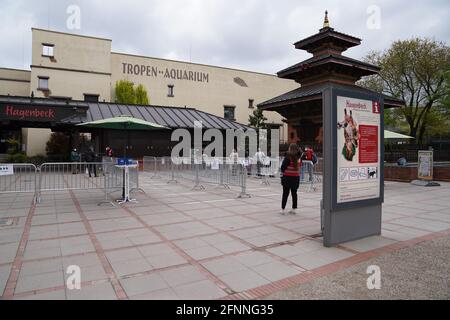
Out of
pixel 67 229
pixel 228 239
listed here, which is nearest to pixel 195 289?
pixel 228 239

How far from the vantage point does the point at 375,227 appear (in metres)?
6.57

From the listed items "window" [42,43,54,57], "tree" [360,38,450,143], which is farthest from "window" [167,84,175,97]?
"tree" [360,38,450,143]

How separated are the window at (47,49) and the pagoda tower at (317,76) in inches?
937

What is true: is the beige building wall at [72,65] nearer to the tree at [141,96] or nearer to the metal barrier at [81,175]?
the tree at [141,96]

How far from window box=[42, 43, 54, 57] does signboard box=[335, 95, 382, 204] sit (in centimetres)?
3579

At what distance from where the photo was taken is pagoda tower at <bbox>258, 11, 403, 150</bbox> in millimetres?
22422

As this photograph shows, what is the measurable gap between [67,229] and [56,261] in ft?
6.92

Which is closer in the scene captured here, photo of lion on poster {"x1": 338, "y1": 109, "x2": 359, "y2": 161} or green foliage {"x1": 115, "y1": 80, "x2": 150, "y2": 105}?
photo of lion on poster {"x1": 338, "y1": 109, "x2": 359, "y2": 161}

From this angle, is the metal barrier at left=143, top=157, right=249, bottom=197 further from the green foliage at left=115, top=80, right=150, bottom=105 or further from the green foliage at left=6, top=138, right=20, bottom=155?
the green foliage at left=115, top=80, right=150, bottom=105

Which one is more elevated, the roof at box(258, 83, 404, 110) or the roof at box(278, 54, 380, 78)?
the roof at box(278, 54, 380, 78)

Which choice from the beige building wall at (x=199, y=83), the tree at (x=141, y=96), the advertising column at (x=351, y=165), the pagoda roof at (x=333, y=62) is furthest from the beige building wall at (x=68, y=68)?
the advertising column at (x=351, y=165)

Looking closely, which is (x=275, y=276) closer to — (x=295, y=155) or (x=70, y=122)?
(x=295, y=155)

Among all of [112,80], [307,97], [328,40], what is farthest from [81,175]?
[112,80]

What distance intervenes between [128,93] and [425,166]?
29926 mm
